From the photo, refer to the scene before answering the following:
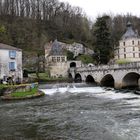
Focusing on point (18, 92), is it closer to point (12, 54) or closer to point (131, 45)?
point (12, 54)

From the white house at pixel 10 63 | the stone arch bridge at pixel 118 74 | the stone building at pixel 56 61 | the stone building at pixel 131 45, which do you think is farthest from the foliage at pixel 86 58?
the white house at pixel 10 63

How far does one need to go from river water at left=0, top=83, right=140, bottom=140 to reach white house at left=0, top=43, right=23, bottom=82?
1796 cm

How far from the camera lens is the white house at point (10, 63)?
44.9 m

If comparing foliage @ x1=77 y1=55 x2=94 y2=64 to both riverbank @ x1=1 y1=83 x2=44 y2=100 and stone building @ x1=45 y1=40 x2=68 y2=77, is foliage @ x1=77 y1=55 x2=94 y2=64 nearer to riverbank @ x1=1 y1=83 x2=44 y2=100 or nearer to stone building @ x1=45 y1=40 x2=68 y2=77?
stone building @ x1=45 y1=40 x2=68 y2=77

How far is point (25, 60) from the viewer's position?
240 ft

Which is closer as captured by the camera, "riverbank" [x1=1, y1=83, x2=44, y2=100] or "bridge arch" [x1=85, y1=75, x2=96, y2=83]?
"riverbank" [x1=1, y1=83, x2=44, y2=100]

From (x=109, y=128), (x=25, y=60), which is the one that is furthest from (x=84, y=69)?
(x=109, y=128)

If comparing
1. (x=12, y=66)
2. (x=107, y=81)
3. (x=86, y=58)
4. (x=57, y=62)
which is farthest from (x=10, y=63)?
(x=86, y=58)

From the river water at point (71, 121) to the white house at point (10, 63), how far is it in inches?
707

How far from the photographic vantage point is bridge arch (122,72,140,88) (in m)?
42.1

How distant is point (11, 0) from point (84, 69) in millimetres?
51853

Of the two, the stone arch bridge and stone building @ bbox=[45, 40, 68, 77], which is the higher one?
stone building @ bbox=[45, 40, 68, 77]

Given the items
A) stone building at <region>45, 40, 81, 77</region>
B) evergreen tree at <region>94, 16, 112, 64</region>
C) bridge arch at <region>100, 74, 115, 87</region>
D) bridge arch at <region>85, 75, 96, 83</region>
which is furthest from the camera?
stone building at <region>45, 40, 81, 77</region>

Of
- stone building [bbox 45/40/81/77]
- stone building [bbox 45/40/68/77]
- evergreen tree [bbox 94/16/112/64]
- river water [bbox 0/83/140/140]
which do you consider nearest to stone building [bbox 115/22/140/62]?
evergreen tree [bbox 94/16/112/64]
